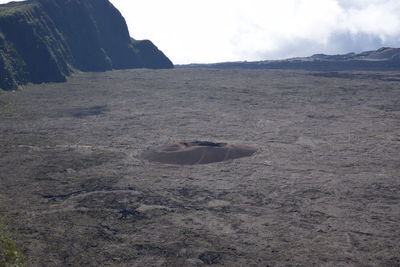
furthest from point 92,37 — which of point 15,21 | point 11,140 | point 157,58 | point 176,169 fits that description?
point 176,169

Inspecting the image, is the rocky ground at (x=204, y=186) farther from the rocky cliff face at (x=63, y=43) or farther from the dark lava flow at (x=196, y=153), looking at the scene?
the rocky cliff face at (x=63, y=43)

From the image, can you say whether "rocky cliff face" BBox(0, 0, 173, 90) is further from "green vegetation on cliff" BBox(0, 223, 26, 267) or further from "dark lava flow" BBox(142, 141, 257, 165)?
"green vegetation on cliff" BBox(0, 223, 26, 267)

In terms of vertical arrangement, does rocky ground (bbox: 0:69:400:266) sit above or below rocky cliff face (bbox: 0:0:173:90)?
below

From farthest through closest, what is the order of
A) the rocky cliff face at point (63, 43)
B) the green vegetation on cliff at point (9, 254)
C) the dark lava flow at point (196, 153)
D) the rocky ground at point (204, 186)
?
the rocky cliff face at point (63, 43) < the dark lava flow at point (196, 153) < the rocky ground at point (204, 186) < the green vegetation on cliff at point (9, 254)

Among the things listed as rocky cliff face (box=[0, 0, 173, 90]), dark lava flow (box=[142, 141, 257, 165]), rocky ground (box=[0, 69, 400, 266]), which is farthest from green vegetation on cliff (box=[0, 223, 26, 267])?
rocky cliff face (box=[0, 0, 173, 90])

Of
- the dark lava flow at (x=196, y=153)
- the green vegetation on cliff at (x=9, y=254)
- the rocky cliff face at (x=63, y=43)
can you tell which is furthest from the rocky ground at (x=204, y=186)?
the rocky cliff face at (x=63, y=43)

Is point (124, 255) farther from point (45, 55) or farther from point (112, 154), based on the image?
point (45, 55)
